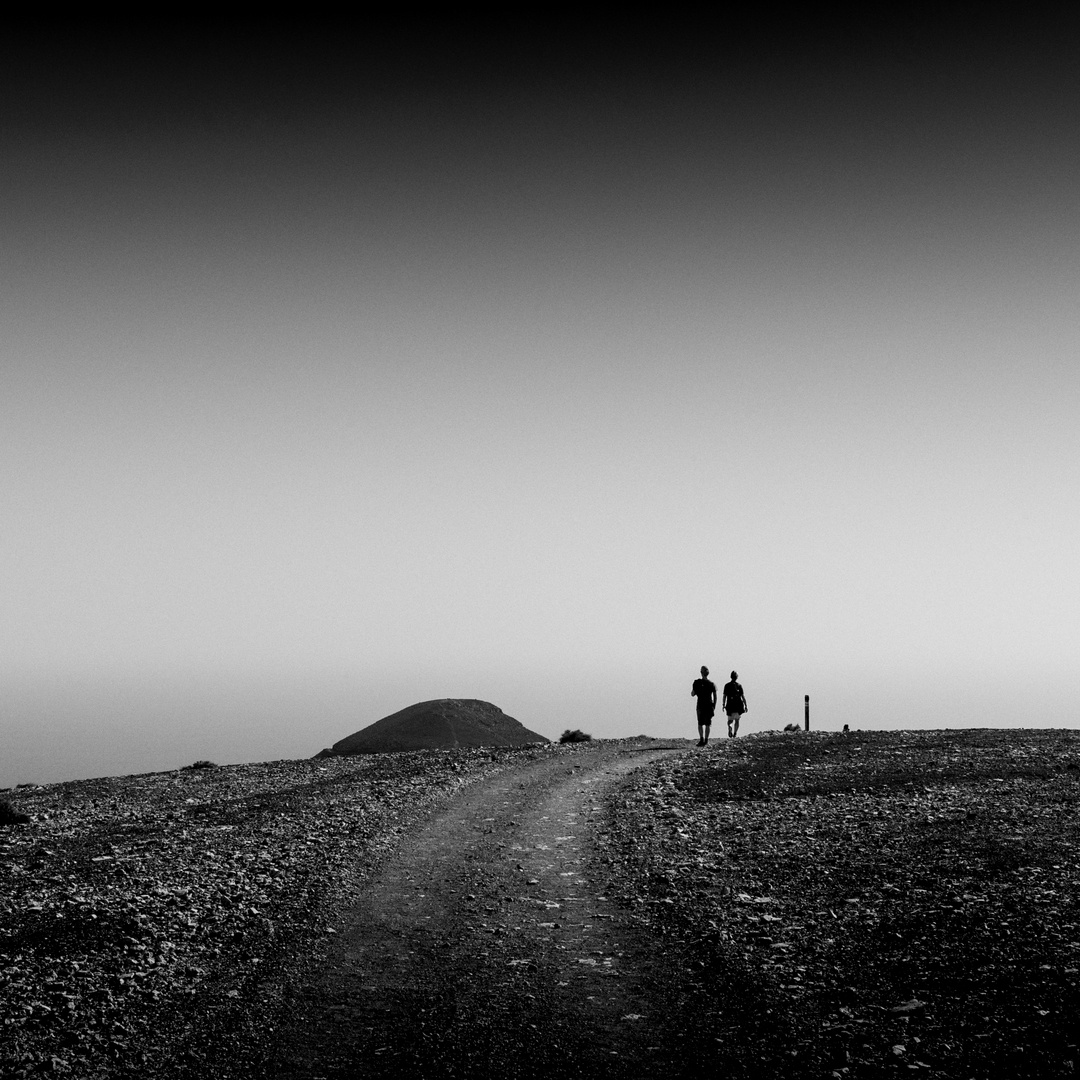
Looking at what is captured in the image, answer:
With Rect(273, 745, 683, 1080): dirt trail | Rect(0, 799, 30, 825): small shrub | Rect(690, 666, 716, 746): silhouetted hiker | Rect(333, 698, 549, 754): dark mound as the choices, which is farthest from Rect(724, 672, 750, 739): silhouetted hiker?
Rect(0, 799, 30, 825): small shrub

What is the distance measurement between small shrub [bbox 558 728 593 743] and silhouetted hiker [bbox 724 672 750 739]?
7.38 m

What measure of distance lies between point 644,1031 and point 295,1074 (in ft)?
11.9

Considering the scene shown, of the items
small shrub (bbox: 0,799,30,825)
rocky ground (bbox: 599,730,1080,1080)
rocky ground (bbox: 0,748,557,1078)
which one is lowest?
small shrub (bbox: 0,799,30,825)

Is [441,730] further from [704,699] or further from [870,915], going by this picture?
[870,915]

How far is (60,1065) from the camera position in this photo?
8547mm

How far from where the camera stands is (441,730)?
5203 centimetres

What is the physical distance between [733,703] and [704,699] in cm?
302

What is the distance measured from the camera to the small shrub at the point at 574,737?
4238 cm

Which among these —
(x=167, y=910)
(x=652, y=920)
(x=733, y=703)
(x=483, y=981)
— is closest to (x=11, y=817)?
(x=167, y=910)

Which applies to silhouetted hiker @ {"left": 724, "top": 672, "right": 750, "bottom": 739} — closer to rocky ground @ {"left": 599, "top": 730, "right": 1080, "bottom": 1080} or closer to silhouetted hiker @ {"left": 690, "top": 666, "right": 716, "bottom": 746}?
silhouetted hiker @ {"left": 690, "top": 666, "right": 716, "bottom": 746}

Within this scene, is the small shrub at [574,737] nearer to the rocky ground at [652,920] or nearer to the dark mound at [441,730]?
the dark mound at [441,730]

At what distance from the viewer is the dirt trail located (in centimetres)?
847

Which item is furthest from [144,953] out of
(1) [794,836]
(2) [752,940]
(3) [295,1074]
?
(1) [794,836]

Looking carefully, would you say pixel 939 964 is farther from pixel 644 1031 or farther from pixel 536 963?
pixel 536 963
